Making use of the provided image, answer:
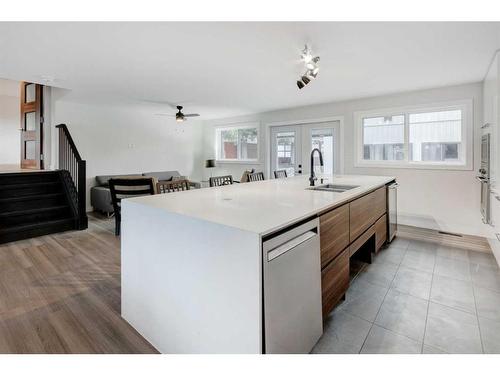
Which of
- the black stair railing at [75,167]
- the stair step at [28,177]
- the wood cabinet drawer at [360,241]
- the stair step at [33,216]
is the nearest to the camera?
the wood cabinet drawer at [360,241]

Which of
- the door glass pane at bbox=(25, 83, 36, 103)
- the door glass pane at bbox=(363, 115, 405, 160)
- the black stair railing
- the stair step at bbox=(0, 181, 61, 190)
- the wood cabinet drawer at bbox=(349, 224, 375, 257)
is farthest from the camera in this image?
the door glass pane at bbox=(25, 83, 36, 103)

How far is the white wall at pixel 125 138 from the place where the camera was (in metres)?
5.73

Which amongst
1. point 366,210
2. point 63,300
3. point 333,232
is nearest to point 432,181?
point 366,210

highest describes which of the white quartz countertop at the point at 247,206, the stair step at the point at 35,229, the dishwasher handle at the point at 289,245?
the white quartz countertop at the point at 247,206

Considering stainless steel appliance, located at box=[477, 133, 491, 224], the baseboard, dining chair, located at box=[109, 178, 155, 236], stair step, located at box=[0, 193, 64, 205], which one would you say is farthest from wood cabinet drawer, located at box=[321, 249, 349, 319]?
stair step, located at box=[0, 193, 64, 205]

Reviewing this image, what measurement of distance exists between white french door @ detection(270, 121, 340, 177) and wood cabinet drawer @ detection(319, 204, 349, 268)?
3263mm

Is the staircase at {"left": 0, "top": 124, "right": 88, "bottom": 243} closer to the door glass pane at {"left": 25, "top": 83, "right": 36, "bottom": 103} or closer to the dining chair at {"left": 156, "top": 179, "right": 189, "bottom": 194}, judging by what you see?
the door glass pane at {"left": 25, "top": 83, "right": 36, "bottom": 103}

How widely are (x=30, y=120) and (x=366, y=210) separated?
6571mm

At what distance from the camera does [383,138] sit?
5.08 metres

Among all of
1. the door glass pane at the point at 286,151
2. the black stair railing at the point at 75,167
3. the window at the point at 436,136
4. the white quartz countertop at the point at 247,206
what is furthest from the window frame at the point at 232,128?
the white quartz countertop at the point at 247,206

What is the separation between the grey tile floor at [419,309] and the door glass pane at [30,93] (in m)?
6.61

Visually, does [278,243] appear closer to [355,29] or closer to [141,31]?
[355,29]

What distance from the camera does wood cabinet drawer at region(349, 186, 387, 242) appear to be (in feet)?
7.49

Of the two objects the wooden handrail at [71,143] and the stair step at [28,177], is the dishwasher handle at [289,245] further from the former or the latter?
the stair step at [28,177]
